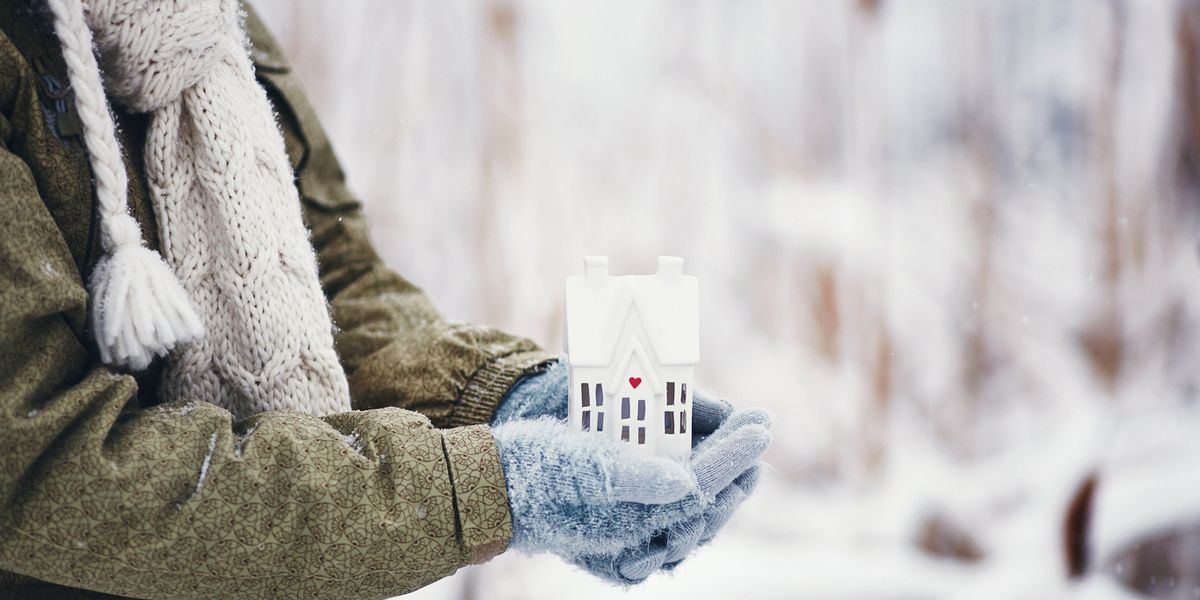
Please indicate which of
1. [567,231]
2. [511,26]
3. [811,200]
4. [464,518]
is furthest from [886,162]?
[464,518]

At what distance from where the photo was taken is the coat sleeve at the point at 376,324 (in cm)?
100

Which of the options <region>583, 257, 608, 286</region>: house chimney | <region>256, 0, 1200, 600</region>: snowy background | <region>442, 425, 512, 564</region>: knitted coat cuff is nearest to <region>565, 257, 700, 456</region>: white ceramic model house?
<region>583, 257, 608, 286</region>: house chimney

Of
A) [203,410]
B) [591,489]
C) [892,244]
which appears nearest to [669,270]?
[591,489]

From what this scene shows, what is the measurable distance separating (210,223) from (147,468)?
10.4 inches

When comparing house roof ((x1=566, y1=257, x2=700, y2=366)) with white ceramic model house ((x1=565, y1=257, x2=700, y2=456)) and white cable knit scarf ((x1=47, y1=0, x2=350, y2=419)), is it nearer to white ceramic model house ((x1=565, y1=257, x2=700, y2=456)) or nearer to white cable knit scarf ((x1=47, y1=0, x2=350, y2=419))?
white ceramic model house ((x1=565, y1=257, x2=700, y2=456))

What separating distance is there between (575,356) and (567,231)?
1.40 meters

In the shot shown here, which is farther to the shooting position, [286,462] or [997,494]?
[997,494]

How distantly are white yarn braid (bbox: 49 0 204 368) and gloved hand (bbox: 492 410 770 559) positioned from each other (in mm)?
261

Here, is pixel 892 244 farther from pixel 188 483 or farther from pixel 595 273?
pixel 188 483

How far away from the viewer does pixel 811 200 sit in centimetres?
226

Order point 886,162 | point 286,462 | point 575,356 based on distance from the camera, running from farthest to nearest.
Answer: point 886,162 < point 575,356 < point 286,462

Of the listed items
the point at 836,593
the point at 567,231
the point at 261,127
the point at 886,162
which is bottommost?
the point at 836,593

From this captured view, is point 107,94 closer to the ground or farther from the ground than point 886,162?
farther from the ground

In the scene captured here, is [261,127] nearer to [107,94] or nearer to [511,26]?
[107,94]
